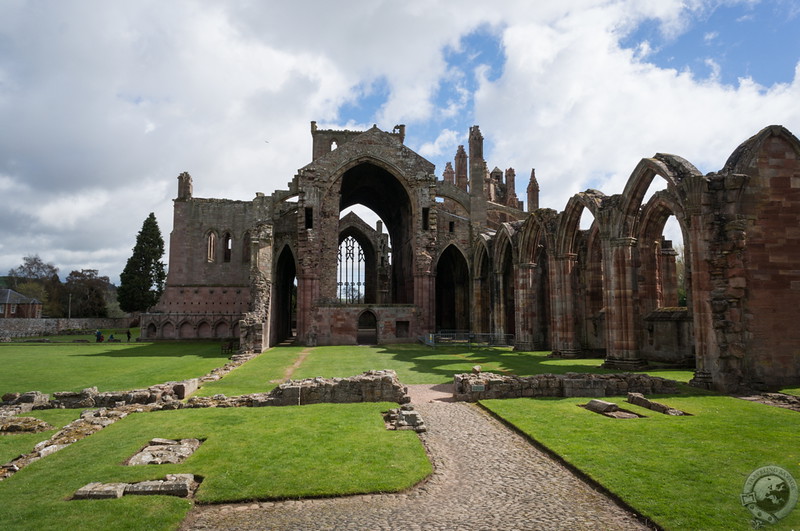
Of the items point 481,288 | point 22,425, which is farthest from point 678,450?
point 481,288

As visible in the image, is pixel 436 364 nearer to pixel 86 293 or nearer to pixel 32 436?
pixel 32 436

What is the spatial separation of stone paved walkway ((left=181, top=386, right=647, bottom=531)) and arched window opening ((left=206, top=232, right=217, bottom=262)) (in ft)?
126

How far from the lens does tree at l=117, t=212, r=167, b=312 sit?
1849 inches

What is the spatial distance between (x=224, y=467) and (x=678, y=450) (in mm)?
6294

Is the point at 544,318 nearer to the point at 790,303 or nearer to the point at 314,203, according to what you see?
the point at 790,303

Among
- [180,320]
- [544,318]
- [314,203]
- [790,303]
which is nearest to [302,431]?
[790,303]

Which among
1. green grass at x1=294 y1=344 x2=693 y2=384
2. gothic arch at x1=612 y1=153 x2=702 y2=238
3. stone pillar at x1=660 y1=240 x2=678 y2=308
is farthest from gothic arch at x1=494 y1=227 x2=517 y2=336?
gothic arch at x1=612 y1=153 x2=702 y2=238

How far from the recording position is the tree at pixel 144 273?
46969 millimetres

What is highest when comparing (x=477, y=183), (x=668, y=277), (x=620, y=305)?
(x=477, y=183)

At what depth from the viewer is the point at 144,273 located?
48000 millimetres

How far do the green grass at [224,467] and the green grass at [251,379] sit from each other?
3156 millimetres

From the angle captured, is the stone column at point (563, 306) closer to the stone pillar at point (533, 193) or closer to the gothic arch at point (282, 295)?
the gothic arch at point (282, 295)

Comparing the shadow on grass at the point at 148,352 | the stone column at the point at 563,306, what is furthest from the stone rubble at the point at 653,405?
the shadow on grass at the point at 148,352

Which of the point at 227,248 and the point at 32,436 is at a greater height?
the point at 227,248
